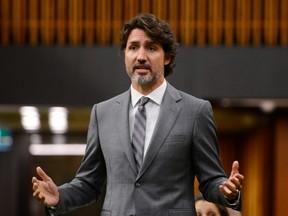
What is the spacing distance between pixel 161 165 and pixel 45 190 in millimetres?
483

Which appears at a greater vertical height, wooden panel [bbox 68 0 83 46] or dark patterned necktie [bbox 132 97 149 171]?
wooden panel [bbox 68 0 83 46]

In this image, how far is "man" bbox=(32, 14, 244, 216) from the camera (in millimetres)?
3504

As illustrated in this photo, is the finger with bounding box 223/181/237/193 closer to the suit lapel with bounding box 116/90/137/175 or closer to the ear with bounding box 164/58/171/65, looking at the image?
the suit lapel with bounding box 116/90/137/175

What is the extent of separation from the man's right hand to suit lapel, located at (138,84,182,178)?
14.1 inches

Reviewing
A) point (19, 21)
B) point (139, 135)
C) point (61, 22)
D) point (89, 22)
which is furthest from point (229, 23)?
point (139, 135)

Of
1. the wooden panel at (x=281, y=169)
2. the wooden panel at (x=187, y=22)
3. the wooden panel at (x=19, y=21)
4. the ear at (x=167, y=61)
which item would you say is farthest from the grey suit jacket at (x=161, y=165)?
the wooden panel at (x=281, y=169)

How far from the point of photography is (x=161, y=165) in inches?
138

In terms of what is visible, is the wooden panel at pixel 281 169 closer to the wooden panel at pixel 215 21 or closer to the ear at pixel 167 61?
the wooden panel at pixel 215 21

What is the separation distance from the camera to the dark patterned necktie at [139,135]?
3541 mm

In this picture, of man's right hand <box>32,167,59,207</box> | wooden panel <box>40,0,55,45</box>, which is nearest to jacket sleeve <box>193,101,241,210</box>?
man's right hand <box>32,167,59,207</box>

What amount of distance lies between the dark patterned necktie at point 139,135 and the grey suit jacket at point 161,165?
0.11 ft

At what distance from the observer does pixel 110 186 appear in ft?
11.8

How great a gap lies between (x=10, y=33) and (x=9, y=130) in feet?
17.1

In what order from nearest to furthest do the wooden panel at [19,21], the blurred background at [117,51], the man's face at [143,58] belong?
the man's face at [143,58] < the blurred background at [117,51] < the wooden panel at [19,21]
